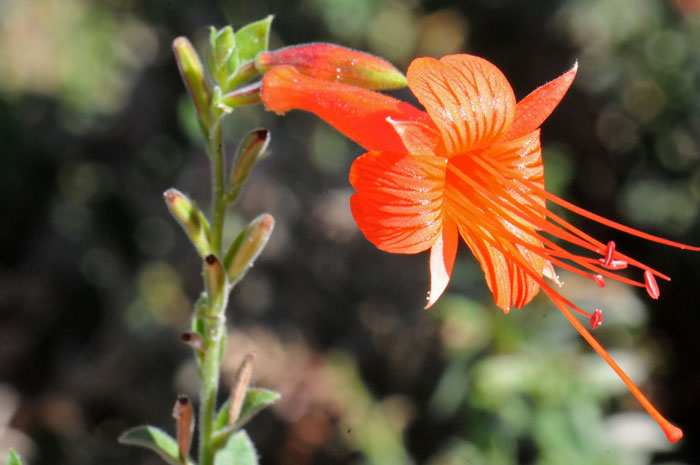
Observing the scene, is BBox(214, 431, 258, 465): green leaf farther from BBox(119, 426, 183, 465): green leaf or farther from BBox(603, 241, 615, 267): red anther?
BBox(603, 241, 615, 267): red anther

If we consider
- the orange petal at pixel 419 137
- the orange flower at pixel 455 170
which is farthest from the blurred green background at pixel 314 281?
the orange petal at pixel 419 137

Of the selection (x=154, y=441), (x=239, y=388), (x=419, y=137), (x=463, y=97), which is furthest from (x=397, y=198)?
(x=154, y=441)

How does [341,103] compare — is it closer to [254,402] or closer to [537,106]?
[537,106]

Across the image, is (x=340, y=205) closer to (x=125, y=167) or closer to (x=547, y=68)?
(x=125, y=167)

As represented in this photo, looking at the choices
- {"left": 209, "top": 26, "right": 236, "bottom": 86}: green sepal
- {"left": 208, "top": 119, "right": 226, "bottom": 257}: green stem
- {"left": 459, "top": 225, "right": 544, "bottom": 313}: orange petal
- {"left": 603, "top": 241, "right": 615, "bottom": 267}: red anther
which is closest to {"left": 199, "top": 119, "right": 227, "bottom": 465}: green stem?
{"left": 208, "top": 119, "right": 226, "bottom": 257}: green stem

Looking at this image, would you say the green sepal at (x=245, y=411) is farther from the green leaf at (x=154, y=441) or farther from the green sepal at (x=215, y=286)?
the green sepal at (x=215, y=286)

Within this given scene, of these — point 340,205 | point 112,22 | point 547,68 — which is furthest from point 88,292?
point 547,68
